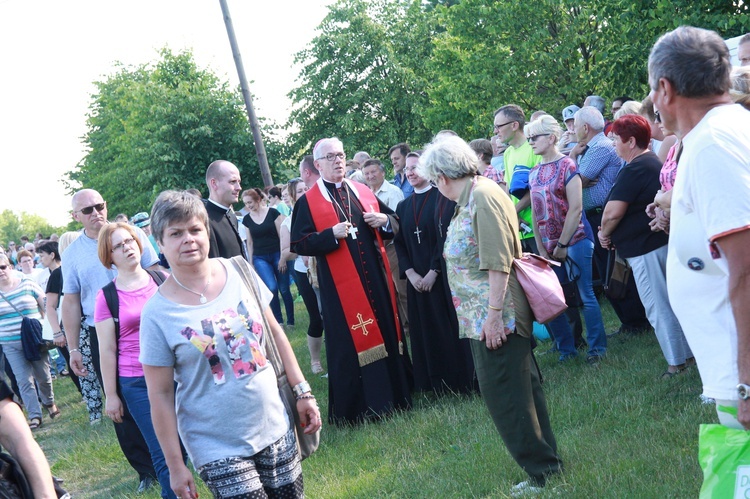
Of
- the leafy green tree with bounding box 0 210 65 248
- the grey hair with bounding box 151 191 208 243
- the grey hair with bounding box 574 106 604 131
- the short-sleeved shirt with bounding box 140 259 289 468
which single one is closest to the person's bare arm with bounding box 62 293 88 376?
the grey hair with bounding box 151 191 208 243

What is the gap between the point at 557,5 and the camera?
22.0 meters

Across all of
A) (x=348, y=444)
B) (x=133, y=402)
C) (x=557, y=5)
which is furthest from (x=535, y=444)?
(x=557, y=5)

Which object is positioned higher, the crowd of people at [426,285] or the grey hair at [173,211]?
the grey hair at [173,211]

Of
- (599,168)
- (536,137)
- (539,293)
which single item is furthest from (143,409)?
(599,168)

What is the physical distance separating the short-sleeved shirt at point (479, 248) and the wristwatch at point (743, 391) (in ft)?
6.34

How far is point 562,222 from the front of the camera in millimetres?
7203

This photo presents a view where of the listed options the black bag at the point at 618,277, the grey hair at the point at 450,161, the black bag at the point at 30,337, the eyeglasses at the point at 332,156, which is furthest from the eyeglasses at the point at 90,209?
the black bag at the point at 30,337

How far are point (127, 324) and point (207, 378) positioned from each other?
2178 millimetres

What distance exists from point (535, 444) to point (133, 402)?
9.09 ft

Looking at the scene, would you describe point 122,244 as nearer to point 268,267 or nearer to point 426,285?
point 426,285

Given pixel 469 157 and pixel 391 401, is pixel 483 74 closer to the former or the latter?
pixel 391 401

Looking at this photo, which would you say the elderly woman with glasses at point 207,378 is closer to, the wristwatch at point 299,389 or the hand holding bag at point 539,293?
the wristwatch at point 299,389

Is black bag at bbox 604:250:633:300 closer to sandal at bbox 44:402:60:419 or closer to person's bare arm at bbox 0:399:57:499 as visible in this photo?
person's bare arm at bbox 0:399:57:499

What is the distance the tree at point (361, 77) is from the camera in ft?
137
